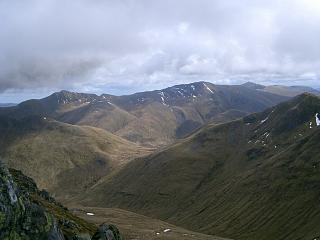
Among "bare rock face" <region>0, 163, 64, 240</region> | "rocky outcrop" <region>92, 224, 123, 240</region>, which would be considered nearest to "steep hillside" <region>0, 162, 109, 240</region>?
"bare rock face" <region>0, 163, 64, 240</region>

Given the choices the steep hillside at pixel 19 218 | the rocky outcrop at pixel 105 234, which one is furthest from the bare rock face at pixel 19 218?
the rocky outcrop at pixel 105 234

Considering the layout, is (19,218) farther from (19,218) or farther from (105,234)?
(105,234)

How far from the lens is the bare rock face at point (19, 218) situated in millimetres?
38562

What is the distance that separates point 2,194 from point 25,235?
4.23 m

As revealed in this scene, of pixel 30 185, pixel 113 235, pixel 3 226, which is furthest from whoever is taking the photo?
pixel 30 185

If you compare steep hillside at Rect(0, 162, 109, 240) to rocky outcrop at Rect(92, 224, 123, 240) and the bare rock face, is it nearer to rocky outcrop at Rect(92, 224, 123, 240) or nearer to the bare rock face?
the bare rock face

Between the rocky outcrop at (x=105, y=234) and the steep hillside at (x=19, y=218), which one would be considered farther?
the rocky outcrop at (x=105, y=234)

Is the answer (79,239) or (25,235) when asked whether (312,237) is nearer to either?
(79,239)

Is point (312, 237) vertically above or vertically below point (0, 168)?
below

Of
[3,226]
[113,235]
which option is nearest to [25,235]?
[3,226]

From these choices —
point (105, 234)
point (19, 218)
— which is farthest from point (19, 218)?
point (105, 234)

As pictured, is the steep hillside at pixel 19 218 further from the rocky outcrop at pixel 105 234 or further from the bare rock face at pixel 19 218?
the rocky outcrop at pixel 105 234

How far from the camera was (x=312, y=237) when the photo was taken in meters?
194

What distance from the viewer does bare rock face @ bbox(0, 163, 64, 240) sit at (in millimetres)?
38562
